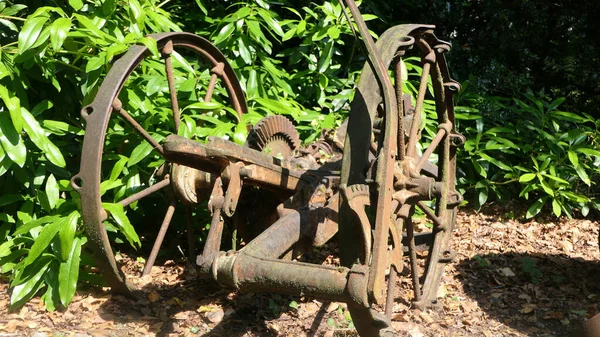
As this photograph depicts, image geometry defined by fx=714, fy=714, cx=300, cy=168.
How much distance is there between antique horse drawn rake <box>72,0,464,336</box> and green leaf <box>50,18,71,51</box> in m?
0.46

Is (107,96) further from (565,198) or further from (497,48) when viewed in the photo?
(497,48)

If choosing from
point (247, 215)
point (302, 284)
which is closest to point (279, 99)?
point (247, 215)

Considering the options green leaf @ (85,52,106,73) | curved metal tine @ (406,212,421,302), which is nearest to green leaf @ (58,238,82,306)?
green leaf @ (85,52,106,73)

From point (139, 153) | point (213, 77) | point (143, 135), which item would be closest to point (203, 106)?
point (213, 77)

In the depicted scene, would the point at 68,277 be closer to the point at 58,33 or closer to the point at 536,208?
the point at 58,33

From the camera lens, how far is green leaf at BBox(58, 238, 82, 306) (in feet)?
10.6

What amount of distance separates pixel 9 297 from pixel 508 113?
3.99m

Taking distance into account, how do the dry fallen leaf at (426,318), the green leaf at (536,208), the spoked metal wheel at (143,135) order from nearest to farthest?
the spoked metal wheel at (143,135) → the dry fallen leaf at (426,318) → the green leaf at (536,208)

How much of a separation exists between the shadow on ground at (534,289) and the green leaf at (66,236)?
218 centimetres

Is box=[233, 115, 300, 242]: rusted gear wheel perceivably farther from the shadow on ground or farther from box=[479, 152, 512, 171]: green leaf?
box=[479, 152, 512, 171]: green leaf

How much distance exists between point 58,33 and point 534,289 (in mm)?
2926

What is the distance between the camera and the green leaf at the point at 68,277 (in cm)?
323

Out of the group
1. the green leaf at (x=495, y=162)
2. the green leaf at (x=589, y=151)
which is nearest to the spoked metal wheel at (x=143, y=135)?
the green leaf at (x=495, y=162)

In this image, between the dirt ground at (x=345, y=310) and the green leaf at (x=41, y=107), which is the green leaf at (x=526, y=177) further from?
the green leaf at (x=41, y=107)
